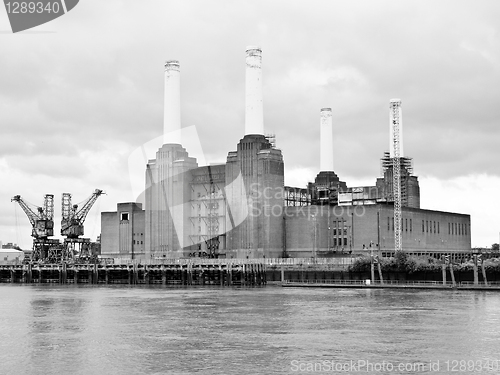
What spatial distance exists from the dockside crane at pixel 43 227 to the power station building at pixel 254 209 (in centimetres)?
1440

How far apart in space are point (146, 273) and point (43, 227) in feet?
105

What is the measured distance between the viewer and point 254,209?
128 metres

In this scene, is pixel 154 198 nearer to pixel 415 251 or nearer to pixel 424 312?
pixel 415 251

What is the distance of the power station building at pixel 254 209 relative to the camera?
417ft

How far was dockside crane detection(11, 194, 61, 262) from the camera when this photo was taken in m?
142

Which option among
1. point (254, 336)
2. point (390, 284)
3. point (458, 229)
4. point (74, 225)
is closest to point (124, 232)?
point (74, 225)

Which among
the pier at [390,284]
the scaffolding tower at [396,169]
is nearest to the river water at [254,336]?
the pier at [390,284]

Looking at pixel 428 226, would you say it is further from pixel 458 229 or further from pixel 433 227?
pixel 458 229

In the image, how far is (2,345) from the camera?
47.2 meters

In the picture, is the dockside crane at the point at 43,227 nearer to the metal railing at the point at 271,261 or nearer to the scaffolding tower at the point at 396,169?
the metal railing at the point at 271,261

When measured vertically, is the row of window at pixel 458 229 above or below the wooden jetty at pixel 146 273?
above

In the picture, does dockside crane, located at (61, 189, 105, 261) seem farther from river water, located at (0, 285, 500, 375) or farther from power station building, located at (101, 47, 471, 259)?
river water, located at (0, 285, 500, 375)

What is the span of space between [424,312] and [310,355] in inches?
906

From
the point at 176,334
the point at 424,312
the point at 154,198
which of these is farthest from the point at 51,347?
the point at 154,198
